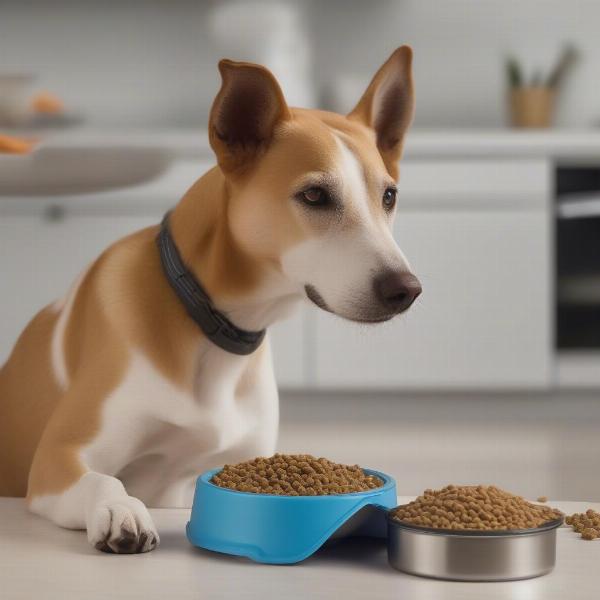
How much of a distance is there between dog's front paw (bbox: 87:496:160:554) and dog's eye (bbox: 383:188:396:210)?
51 centimetres

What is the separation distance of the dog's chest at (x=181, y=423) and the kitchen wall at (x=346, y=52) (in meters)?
3.06

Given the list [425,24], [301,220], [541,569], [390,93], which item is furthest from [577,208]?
[541,569]

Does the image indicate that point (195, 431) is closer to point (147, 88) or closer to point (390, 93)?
point (390, 93)

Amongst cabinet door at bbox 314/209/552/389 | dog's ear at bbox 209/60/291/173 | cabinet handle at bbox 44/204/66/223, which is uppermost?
dog's ear at bbox 209/60/291/173

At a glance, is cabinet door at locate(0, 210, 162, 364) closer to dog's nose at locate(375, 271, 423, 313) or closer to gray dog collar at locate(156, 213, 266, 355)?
gray dog collar at locate(156, 213, 266, 355)

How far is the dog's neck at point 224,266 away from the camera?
1.44 meters

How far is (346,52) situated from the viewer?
4.51 meters

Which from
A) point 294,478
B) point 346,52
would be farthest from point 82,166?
point 346,52

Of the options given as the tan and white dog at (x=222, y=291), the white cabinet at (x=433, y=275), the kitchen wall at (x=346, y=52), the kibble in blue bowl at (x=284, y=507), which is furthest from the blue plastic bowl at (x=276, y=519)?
the kitchen wall at (x=346, y=52)

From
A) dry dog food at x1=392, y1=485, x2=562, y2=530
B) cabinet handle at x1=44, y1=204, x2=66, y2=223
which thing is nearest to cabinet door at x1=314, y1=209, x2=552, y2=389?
cabinet handle at x1=44, y1=204, x2=66, y2=223

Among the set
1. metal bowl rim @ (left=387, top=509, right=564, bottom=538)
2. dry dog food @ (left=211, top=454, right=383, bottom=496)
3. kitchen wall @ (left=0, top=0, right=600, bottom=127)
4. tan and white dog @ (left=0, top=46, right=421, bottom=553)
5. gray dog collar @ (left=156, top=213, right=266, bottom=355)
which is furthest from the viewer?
kitchen wall @ (left=0, top=0, right=600, bottom=127)

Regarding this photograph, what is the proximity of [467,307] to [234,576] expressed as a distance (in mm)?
2863

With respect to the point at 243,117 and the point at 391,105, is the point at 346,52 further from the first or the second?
the point at 243,117

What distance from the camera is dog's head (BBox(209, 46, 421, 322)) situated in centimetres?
136
